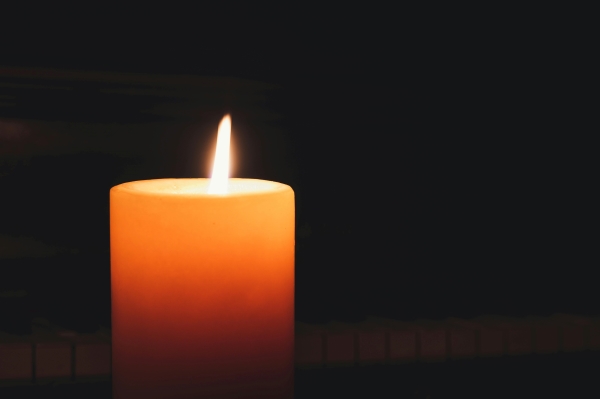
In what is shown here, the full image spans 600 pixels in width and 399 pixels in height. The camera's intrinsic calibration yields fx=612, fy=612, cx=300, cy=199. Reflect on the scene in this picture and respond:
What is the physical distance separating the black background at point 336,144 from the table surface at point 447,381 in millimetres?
132

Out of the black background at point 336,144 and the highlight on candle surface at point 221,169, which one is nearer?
the highlight on candle surface at point 221,169

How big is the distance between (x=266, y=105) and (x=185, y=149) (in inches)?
7.2

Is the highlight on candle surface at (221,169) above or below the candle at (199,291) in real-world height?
above

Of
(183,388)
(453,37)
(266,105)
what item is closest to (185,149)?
(266,105)

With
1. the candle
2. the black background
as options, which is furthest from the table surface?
the candle

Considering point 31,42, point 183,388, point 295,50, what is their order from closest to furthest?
point 183,388, point 31,42, point 295,50

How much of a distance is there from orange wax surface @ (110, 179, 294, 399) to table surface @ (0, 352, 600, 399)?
19.1 inches

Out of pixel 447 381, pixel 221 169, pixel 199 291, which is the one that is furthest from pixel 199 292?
pixel 447 381

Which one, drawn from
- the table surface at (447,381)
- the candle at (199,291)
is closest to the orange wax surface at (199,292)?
the candle at (199,291)

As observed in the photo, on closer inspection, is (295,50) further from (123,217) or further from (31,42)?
(123,217)

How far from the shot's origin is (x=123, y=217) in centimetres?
61

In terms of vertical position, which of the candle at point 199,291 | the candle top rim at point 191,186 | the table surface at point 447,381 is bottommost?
the table surface at point 447,381

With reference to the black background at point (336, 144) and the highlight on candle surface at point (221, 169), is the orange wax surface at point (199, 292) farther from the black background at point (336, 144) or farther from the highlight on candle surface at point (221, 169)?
the black background at point (336, 144)

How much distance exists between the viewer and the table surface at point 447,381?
1.05 metres
